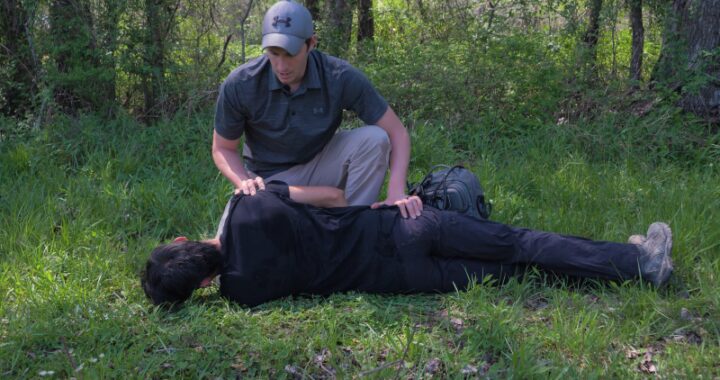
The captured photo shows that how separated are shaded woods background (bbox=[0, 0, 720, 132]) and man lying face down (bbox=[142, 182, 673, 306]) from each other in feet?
9.50

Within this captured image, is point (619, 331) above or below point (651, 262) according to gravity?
below

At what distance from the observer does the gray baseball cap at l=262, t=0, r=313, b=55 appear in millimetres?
3992

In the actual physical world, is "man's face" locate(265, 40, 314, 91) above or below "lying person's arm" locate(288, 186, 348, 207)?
above

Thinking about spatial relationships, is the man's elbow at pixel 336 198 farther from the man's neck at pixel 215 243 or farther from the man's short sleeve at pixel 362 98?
the man's neck at pixel 215 243

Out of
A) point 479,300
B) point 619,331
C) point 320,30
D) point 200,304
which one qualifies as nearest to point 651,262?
point 619,331

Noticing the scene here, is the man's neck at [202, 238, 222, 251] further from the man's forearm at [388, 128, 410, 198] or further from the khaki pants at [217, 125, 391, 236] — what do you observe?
the man's forearm at [388, 128, 410, 198]

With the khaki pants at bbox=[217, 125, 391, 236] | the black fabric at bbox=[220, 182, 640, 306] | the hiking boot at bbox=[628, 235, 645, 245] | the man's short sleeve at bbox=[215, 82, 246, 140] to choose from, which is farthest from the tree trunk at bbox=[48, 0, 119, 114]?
the hiking boot at bbox=[628, 235, 645, 245]

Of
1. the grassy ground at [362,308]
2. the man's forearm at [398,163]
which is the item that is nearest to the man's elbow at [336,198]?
the man's forearm at [398,163]

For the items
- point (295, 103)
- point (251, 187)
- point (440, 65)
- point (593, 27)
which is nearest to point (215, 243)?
point (251, 187)

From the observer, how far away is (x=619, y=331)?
11.6ft

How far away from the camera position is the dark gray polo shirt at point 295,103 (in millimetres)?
4379

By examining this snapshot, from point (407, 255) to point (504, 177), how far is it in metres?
1.93

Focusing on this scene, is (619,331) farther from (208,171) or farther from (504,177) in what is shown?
(208,171)

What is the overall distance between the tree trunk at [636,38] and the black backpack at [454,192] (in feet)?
11.1
